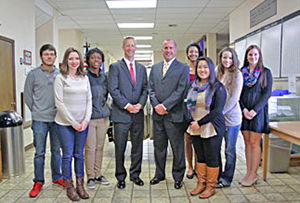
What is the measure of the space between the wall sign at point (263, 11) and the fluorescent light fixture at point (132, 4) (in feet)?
6.91

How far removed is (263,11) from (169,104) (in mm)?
3395

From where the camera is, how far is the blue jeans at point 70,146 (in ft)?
8.98

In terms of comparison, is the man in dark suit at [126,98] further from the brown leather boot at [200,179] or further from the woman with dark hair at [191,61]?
the brown leather boot at [200,179]

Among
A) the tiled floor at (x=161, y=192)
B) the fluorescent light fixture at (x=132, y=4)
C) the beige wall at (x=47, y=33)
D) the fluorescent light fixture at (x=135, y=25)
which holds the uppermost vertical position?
the fluorescent light fixture at (x=135, y=25)

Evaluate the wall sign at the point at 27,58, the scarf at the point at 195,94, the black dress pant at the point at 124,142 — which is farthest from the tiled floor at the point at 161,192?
the wall sign at the point at 27,58

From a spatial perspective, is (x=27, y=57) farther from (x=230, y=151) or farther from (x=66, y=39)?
(x=66, y=39)

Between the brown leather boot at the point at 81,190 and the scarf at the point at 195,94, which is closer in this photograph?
the scarf at the point at 195,94

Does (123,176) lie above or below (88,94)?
below

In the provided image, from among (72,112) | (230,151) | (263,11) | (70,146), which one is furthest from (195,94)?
(263,11)

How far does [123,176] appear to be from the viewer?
3156 millimetres

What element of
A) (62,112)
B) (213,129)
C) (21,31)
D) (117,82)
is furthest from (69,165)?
(21,31)

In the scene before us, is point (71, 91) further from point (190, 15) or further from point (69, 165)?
point (190, 15)

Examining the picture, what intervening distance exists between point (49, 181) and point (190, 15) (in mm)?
5580

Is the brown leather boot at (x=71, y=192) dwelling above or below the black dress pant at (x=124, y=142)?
below
